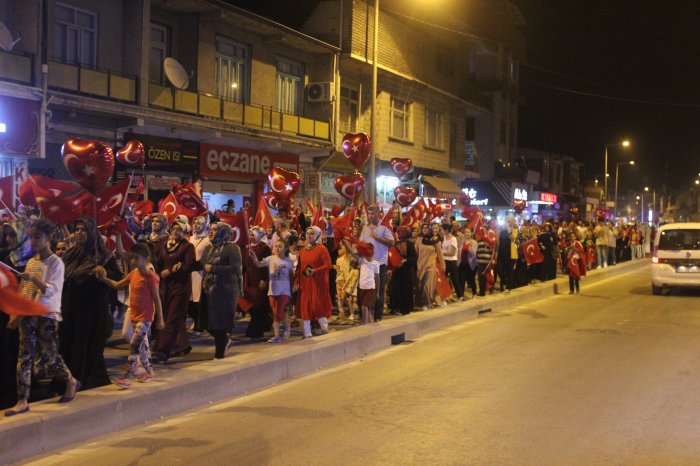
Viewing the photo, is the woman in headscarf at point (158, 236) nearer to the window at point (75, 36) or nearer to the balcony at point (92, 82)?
the balcony at point (92, 82)

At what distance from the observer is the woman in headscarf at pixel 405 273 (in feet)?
45.7

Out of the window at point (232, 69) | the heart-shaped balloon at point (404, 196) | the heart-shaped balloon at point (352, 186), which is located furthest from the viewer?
the window at point (232, 69)

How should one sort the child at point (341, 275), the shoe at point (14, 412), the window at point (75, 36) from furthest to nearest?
the window at point (75, 36), the child at point (341, 275), the shoe at point (14, 412)

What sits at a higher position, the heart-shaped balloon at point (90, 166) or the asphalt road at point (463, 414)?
the heart-shaped balloon at point (90, 166)

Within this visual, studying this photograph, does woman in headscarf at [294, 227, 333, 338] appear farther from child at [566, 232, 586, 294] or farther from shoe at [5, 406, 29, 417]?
child at [566, 232, 586, 294]

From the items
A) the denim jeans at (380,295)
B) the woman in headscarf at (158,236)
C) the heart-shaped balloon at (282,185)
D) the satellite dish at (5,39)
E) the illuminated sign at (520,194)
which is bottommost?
the denim jeans at (380,295)

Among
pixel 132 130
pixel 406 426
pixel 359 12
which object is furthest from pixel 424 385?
pixel 359 12

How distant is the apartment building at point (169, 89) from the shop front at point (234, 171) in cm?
4

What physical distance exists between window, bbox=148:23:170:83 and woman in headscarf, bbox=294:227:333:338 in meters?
11.3

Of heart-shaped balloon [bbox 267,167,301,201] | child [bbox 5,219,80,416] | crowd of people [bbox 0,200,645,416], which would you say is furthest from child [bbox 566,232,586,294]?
child [bbox 5,219,80,416]

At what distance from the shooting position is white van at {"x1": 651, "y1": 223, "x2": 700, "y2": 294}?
1889 centimetres

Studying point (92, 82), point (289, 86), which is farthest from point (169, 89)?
point (289, 86)

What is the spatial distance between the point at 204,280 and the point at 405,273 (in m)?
5.54

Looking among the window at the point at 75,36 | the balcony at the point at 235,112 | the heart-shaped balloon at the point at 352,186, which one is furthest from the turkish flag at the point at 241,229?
the balcony at the point at 235,112
